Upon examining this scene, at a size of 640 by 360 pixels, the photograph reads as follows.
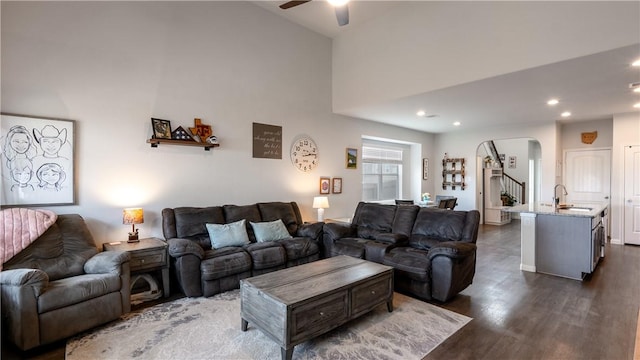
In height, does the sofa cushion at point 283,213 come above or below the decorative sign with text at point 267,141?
below

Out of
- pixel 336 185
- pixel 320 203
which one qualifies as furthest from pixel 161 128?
pixel 336 185

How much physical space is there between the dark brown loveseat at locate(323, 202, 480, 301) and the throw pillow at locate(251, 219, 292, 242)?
0.65 meters

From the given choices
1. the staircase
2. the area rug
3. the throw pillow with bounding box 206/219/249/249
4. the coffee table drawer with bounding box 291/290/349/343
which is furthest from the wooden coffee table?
the staircase

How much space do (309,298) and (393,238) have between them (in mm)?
1993

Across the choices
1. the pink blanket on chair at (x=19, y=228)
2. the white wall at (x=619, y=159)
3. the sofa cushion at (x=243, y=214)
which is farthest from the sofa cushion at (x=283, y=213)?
the white wall at (x=619, y=159)

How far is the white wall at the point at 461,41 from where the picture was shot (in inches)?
129

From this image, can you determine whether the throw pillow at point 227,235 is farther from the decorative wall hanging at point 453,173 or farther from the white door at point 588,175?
the white door at point 588,175

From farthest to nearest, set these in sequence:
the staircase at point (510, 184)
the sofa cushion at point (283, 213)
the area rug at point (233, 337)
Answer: the staircase at point (510, 184) < the sofa cushion at point (283, 213) < the area rug at point (233, 337)

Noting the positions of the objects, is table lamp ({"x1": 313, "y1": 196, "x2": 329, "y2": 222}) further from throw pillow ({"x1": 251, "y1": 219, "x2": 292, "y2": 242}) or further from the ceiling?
the ceiling

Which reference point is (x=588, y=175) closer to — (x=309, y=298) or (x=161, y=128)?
(x=309, y=298)

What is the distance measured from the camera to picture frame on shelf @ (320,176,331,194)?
20.2 feet

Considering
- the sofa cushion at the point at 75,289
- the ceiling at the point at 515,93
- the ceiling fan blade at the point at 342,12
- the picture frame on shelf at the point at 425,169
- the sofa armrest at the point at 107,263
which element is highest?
the ceiling fan blade at the point at 342,12

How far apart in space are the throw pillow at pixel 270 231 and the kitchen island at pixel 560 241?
11.7 ft

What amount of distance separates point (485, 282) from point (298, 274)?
269 centimetres
